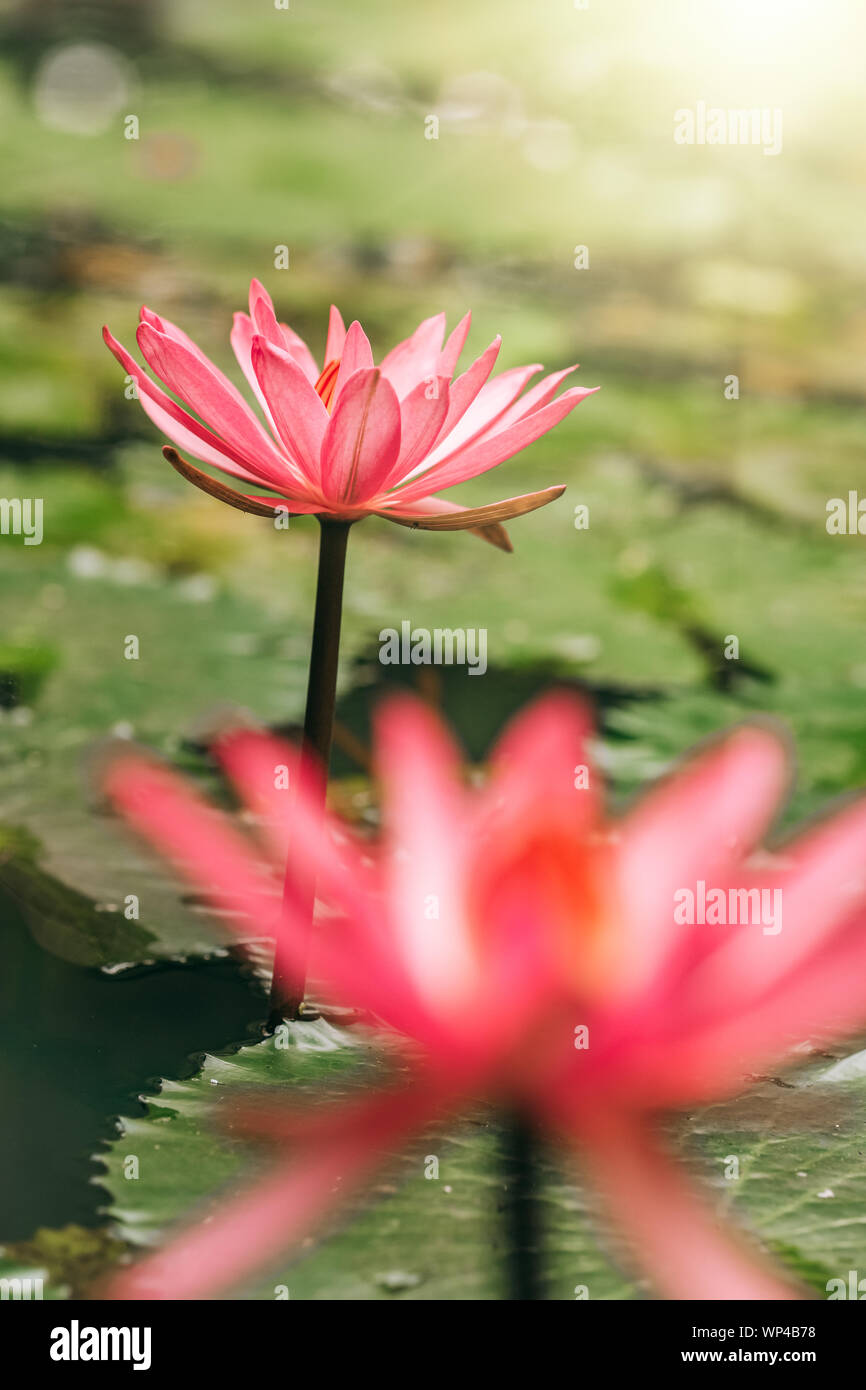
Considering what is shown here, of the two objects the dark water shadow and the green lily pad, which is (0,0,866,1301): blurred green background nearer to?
the dark water shadow

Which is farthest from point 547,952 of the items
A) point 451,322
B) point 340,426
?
point 451,322

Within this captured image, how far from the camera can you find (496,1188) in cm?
57

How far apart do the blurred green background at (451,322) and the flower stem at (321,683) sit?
0.13 meters

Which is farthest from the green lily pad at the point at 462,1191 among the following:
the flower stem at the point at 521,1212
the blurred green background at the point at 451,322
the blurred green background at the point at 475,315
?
the blurred green background at the point at 475,315

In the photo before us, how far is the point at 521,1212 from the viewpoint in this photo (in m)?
0.56

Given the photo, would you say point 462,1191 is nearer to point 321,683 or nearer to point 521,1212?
point 521,1212

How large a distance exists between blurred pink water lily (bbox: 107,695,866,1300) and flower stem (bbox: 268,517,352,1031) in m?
0.02

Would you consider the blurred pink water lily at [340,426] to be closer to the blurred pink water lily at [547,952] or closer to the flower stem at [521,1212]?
the blurred pink water lily at [547,952]

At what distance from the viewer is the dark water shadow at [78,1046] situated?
1.92 ft

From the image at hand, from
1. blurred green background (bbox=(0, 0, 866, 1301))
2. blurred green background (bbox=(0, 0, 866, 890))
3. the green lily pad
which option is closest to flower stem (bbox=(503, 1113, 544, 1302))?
the green lily pad
